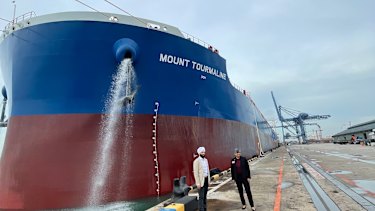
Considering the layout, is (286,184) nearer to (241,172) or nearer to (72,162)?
(241,172)

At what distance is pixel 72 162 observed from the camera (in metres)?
9.06

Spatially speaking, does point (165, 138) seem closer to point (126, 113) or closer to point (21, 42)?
point (126, 113)

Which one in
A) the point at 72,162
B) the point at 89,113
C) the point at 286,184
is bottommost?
the point at 286,184

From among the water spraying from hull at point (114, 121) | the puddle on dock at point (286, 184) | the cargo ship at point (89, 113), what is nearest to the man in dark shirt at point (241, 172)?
the puddle on dock at point (286, 184)

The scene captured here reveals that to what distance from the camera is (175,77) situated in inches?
451

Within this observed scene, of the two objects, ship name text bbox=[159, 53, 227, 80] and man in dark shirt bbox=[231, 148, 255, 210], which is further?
ship name text bbox=[159, 53, 227, 80]

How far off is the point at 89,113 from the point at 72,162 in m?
1.71

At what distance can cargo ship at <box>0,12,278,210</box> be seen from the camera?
29.7 feet

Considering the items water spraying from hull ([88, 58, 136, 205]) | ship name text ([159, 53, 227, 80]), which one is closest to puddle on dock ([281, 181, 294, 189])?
water spraying from hull ([88, 58, 136, 205])

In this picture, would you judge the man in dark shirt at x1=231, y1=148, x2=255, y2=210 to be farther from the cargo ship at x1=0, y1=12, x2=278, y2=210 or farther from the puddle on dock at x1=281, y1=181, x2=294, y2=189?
the cargo ship at x1=0, y1=12, x2=278, y2=210

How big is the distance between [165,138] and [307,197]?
5.45m

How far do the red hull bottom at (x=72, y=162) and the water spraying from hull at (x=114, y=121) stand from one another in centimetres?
8

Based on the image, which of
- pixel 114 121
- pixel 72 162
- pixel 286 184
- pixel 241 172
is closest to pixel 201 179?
pixel 241 172

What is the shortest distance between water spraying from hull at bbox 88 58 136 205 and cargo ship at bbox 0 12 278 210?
33mm
